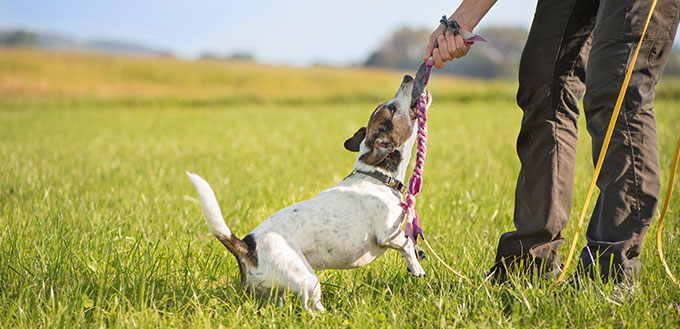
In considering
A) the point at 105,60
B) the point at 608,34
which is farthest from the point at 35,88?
the point at 608,34

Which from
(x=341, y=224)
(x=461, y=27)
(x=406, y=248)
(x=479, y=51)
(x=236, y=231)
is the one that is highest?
(x=479, y=51)

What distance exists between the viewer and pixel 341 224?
2828 millimetres

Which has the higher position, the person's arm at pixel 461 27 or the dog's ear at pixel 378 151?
the person's arm at pixel 461 27

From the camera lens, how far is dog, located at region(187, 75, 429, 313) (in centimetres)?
262

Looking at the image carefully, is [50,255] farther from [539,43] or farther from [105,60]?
[105,60]

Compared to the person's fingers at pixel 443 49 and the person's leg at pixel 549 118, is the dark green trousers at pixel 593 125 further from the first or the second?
the person's fingers at pixel 443 49

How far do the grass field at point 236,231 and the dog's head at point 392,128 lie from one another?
73cm

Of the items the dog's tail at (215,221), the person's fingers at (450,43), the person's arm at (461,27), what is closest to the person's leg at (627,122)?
the person's arm at (461,27)

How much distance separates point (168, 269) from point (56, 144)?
30.8 ft

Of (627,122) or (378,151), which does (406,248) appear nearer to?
(378,151)

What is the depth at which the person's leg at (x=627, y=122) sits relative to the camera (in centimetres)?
251

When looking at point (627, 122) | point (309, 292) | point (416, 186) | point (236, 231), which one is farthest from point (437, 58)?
point (236, 231)

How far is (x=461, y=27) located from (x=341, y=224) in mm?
1284

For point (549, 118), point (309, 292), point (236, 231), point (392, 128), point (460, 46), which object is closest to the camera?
point (309, 292)
